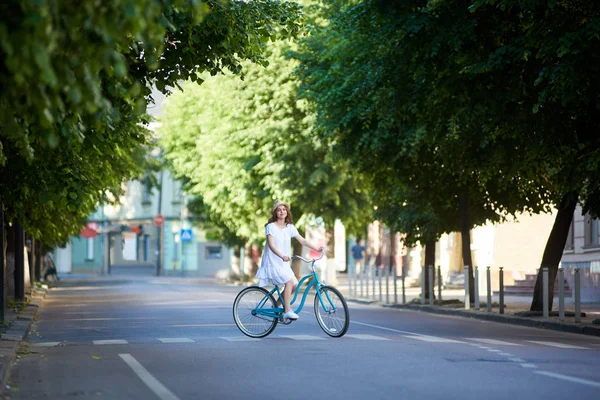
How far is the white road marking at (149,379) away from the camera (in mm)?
9570

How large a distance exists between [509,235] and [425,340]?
31.4m

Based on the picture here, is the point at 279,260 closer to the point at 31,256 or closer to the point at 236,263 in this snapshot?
the point at 31,256

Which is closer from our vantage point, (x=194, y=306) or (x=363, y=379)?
(x=363, y=379)

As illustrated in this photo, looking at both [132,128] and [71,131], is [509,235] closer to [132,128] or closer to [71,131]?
[132,128]

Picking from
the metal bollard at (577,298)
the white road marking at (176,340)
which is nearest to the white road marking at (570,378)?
the white road marking at (176,340)

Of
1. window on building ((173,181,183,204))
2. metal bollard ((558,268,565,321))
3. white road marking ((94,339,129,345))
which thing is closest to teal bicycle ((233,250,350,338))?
white road marking ((94,339,129,345))

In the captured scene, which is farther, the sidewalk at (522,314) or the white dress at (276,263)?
the sidewalk at (522,314)

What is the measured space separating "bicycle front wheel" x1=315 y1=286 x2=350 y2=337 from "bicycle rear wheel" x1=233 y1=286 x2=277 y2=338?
0.64 m

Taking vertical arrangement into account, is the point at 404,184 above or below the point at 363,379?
above

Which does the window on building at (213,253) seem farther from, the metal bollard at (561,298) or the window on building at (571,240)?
the metal bollard at (561,298)

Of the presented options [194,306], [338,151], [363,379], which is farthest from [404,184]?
[363,379]

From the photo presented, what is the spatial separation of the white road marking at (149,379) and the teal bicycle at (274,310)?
9.51 ft

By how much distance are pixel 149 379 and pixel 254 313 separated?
5418 millimetres

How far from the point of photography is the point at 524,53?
1662 cm
